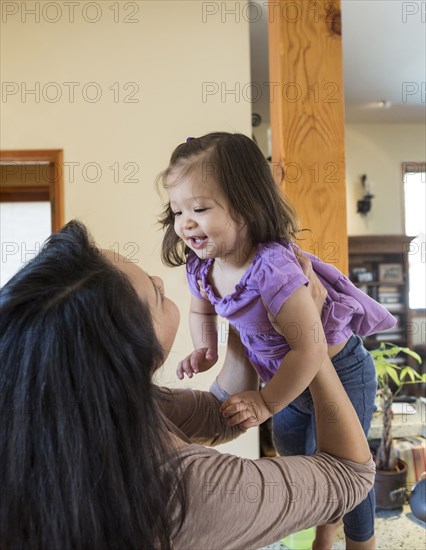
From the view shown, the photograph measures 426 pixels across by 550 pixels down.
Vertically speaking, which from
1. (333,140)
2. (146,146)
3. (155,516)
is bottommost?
(155,516)

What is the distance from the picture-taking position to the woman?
16.1 inches

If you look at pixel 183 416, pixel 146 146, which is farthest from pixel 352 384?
pixel 146 146

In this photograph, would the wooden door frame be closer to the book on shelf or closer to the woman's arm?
the woman's arm

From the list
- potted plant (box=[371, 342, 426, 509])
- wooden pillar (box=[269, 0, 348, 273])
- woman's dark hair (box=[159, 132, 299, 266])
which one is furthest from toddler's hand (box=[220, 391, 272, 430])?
potted plant (box=[371, 342, 426, 509])

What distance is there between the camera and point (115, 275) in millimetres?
460

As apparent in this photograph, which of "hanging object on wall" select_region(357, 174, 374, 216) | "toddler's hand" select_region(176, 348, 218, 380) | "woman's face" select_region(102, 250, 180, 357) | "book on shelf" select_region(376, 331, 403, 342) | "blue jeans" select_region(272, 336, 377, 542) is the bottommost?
"book on shelf" select_region(376, 331, 403, 342)

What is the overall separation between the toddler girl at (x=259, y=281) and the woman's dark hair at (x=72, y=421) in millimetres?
236

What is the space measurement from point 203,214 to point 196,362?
0.26 m

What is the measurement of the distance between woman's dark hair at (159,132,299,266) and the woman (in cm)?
22

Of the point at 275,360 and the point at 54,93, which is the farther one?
the point at 54,93

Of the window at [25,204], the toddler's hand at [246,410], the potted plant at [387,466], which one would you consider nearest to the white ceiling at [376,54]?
the window at [25,204]

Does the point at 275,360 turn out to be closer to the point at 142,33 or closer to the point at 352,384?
the point at 352,384

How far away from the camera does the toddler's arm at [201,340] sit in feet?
2.53

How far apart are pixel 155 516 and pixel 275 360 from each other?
0.34 metres
